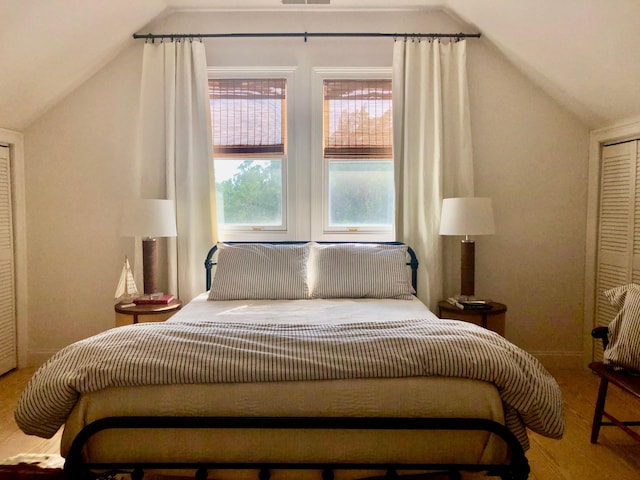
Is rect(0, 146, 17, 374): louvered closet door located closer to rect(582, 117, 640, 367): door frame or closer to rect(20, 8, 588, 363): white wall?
rect(20, 8, 588, 363): white wall

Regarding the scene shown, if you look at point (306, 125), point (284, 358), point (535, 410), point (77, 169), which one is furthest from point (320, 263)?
point (77, 169)

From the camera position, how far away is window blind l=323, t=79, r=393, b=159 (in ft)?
11.6

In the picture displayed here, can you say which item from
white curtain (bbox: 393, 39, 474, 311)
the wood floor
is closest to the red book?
the wood floor

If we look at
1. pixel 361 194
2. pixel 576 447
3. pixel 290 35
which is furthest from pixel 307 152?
pixel 576 447

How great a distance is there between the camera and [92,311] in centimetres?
355

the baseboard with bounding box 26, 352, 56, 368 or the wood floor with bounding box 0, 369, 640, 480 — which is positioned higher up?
the baseboard with bounding box 26, 352, 56, 368

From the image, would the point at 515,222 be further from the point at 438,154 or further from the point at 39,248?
the point at 39,248

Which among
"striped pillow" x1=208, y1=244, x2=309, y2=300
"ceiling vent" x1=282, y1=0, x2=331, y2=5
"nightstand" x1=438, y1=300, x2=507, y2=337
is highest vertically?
"ceiling vent" x1=282, y1=0, x2=331, y2=5

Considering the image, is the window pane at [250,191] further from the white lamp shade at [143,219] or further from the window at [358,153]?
the white lamp shade at [143,219]

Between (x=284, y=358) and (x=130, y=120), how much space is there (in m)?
2.76

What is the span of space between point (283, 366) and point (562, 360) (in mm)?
2909

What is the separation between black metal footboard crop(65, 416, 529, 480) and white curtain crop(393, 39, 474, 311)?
6.30ft

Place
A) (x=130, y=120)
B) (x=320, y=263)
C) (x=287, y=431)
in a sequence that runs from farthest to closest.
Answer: (x=130, y=120), (x=320, y=263), (x=287, y=431)

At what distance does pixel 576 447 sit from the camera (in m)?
2.30
